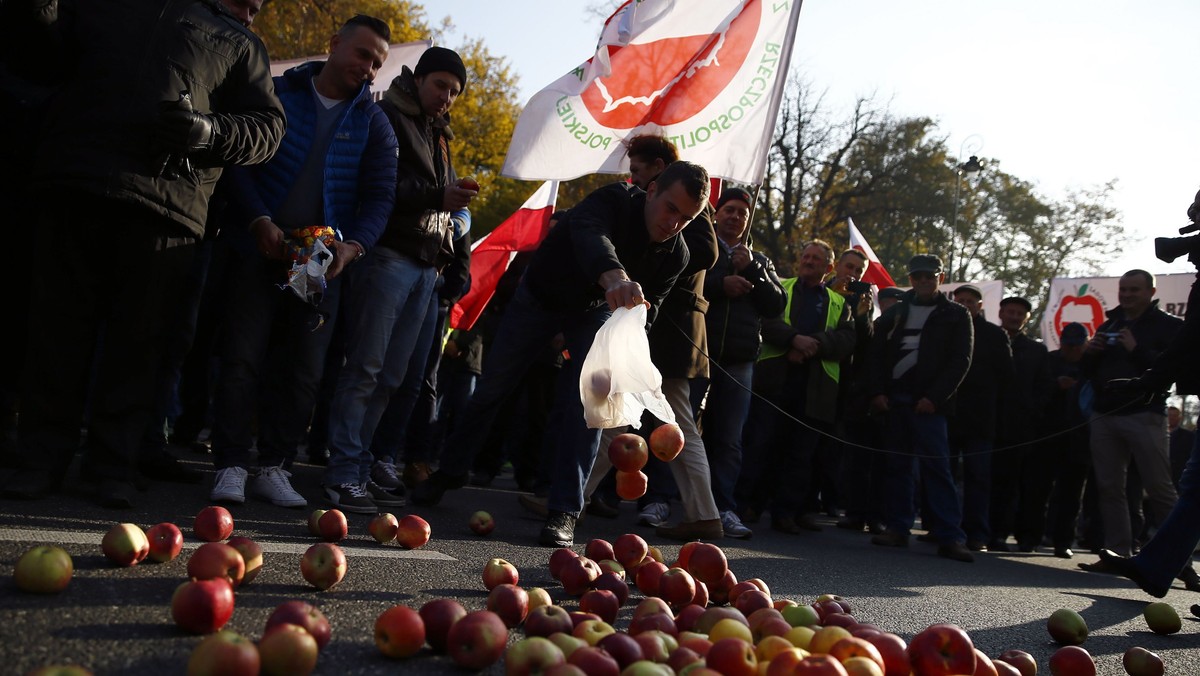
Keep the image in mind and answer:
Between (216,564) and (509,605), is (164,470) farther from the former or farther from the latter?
(509,605)

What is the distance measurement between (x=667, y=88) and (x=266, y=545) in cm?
530

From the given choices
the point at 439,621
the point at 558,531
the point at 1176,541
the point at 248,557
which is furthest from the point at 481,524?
the point at 1176,541

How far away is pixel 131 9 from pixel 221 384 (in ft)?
5.66

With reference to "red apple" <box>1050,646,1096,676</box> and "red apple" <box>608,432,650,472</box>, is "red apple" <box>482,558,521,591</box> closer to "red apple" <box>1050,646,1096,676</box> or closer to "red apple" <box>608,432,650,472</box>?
"red apple" <box>608,432,650,472</box>

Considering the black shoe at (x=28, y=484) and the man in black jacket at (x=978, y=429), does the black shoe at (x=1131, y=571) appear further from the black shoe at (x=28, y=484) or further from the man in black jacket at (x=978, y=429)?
the black shoe at (x=28, y=484)

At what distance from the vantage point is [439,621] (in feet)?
8.14

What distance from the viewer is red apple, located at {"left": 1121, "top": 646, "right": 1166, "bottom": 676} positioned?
10.6 ft

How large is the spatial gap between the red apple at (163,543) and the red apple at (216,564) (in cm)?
25

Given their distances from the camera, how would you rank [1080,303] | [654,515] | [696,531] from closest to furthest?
[696,531]
[654,515]
[1080,303]

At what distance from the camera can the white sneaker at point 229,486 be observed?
4.47m

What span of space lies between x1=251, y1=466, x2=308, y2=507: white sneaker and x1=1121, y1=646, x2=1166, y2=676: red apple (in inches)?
136

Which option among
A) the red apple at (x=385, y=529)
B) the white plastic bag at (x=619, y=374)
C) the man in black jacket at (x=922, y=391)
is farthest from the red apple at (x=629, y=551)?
the man in black jacket at (x=922, y=391)

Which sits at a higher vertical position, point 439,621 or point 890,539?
point 439,621

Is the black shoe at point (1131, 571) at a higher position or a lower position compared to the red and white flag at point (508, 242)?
lower
